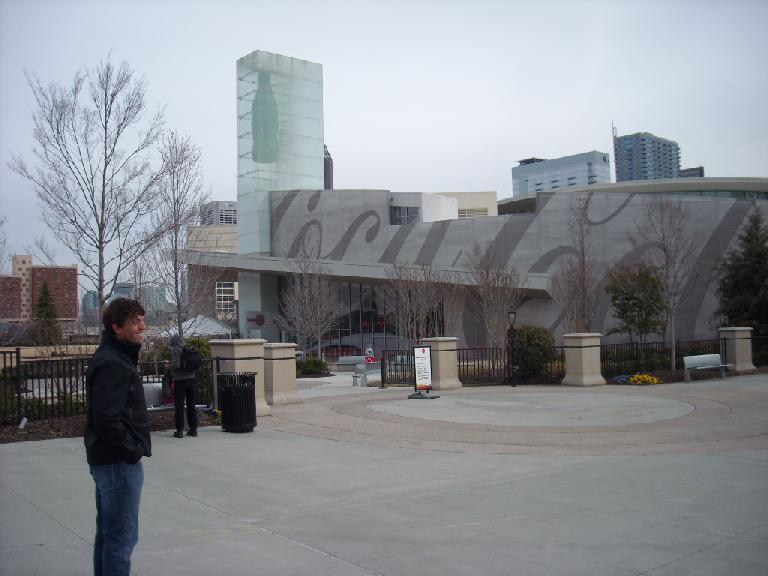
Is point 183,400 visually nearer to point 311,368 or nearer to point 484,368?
point 484,368

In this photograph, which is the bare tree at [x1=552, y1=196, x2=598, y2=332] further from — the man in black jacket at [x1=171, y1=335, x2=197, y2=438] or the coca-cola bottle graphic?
the coca-cola bottle graphic

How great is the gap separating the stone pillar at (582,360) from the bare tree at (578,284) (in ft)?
34.0

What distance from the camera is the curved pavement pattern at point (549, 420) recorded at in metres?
11.3

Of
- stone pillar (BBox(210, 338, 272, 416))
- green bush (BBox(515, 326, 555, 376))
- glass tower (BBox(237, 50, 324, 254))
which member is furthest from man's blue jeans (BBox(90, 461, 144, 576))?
glass tower (BBox(237, 50, 324, 254))

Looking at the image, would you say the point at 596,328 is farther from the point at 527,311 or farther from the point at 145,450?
the point at 145,450

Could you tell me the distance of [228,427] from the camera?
12.5m

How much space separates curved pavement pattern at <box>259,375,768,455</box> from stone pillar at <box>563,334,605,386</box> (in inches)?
66.1

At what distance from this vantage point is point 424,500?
758 cm

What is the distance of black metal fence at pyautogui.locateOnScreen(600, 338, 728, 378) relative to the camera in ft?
79.5

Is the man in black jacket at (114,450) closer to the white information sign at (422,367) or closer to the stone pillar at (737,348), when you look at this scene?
the white information sign at (422,367)

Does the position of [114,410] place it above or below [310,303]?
below

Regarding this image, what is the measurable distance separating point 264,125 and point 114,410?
57712 millimetres

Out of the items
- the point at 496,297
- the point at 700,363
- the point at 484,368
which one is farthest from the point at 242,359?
the point at 496,297

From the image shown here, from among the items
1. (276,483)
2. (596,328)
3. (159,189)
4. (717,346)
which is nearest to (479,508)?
(276,483)
